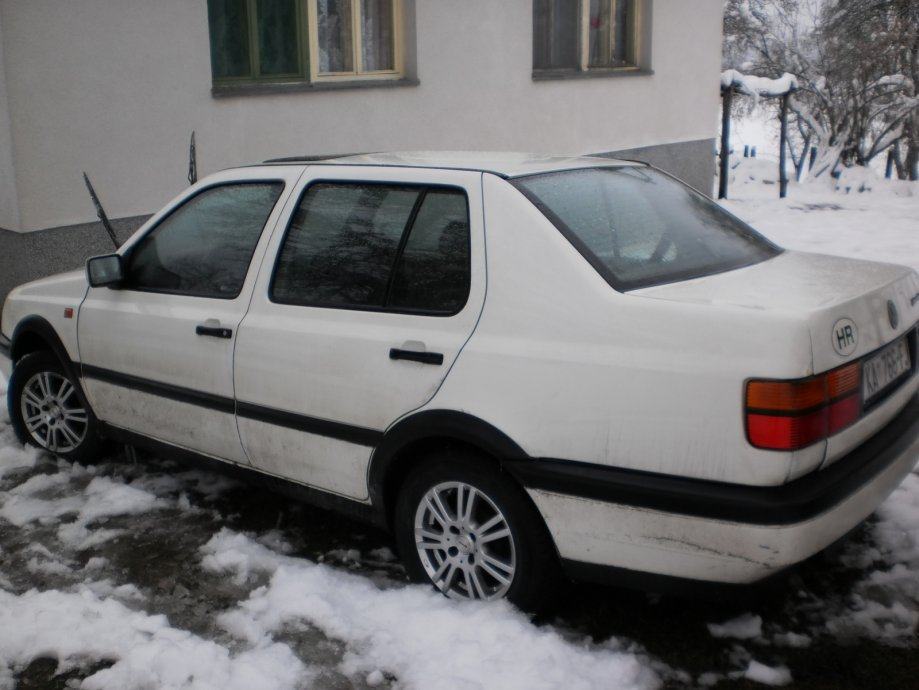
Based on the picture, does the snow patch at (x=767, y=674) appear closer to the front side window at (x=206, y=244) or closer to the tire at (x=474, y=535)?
the tire at (x=474, y=535)

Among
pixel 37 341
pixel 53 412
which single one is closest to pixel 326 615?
pixel 53 412

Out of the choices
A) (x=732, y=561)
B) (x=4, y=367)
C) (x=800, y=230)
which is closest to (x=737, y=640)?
(x=732, y=561)

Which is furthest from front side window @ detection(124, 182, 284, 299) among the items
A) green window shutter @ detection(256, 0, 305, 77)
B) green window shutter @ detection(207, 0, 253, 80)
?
green window shutter @ detection(256, 0, 305, 77)

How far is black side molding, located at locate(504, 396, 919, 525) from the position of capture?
2.85 meters

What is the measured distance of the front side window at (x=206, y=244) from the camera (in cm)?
417

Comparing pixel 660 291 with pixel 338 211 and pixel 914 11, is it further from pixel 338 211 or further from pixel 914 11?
pixel 914 11

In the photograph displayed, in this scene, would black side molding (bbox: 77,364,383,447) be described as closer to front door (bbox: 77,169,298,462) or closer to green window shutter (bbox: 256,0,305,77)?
front door (bbox: 77,169,298,462)

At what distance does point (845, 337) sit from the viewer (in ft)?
9.84

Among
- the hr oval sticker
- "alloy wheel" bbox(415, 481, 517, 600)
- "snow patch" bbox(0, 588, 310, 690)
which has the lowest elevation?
"snow patch" bbox(0, 588, 310, 690)

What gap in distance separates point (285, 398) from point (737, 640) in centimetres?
180

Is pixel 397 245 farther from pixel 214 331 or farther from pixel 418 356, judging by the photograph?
pixel 214 331

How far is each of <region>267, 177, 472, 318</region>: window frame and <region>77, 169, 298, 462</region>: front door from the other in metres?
0.10

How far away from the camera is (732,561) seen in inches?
115

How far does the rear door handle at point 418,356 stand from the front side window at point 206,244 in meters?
0.93
